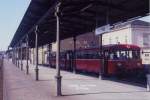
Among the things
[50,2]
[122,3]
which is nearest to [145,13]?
[122,3]

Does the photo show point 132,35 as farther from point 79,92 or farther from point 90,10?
point 79,92

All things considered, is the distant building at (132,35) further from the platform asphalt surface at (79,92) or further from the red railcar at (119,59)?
the platform asphalt surface at (79,92)

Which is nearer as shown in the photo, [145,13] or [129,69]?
[145,13]

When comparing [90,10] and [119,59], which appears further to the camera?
[119,59]

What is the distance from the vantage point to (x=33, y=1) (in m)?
19.5

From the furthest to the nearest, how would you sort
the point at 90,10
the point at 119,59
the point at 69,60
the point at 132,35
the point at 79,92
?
the point at 132,35 → the point at 69,60 → the point at 119,59 → the point at 90,10 → the point at 79,92

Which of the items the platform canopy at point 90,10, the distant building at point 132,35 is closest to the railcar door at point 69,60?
the platform canopy at point 90,10

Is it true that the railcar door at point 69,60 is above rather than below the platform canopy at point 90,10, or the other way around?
below

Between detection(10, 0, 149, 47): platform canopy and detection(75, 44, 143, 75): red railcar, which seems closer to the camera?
detection(10, 0, 149, 47): platform canopy

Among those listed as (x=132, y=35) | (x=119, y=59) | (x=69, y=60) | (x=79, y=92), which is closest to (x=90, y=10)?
(x=119, y=59)

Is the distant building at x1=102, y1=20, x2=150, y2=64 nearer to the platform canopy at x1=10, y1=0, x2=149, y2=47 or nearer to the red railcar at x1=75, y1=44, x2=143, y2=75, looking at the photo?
the red railcar at x1=75, y1=44, x2=143, y2=75

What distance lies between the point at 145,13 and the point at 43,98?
9.72 m

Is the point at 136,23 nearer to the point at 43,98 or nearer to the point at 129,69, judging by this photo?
the point at 129,69

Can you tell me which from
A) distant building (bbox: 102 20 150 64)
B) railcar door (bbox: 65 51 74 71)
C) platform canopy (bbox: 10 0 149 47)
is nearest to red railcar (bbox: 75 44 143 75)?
platform canopy (bbox: 10 0 149 47)
